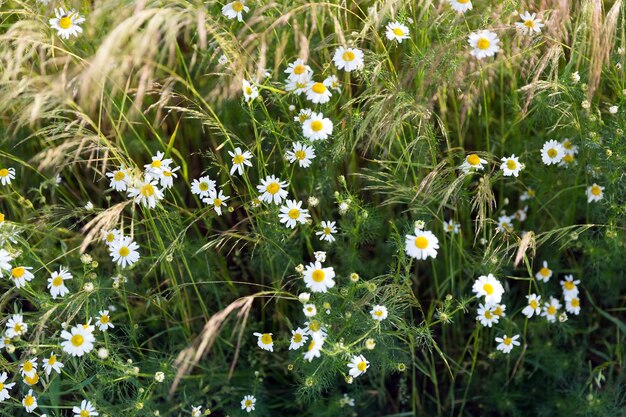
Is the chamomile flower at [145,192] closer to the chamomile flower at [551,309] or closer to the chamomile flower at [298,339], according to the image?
the chamomile flower at [298,339]

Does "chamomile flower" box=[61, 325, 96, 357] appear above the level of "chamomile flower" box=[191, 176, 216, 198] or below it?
below

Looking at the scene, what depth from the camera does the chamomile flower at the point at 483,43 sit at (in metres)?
2.00

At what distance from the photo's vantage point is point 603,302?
2512 mm

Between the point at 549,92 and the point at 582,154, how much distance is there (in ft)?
0.76

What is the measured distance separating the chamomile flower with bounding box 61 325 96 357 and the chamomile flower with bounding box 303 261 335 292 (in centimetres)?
63

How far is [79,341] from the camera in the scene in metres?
1.97

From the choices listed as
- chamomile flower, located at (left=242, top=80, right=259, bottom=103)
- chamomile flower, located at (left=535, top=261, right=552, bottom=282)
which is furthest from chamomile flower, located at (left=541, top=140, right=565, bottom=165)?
chamomile flower, located at (left=242, top=80, right=259, bottom=103)

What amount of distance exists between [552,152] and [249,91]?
101cm

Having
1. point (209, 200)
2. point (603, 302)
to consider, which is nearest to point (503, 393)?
point (603, 302)

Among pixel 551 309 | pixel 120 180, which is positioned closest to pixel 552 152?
pixel 551 309

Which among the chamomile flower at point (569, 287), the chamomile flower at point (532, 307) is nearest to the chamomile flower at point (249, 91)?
the chamomile flower at point (532, 307)

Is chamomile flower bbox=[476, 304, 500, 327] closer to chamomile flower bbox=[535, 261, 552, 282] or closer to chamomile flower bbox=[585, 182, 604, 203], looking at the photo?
chamomile flower bbox=[535, 261, 552, 282]

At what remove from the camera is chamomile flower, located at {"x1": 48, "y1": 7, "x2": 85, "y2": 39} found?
2150 millimetres

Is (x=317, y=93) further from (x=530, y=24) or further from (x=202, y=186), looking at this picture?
(x=530, y=24)
